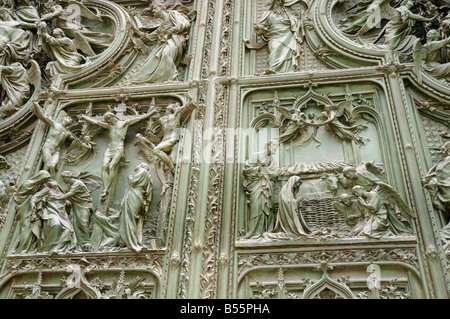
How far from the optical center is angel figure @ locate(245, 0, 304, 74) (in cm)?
914

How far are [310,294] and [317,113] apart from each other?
10.6 ft

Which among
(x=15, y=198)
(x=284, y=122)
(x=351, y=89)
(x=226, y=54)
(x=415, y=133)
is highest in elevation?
(x=226, y=54)

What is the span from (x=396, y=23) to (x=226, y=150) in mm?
4005

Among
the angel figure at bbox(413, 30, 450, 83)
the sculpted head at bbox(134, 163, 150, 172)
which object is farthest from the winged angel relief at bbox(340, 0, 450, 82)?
the sculpted head at bbox(134, 163, 150, 172)

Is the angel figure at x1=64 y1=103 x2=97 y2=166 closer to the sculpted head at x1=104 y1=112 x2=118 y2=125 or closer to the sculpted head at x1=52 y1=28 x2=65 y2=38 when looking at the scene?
the sculpted head at x1=104 y1=112 x2=118 y2=125

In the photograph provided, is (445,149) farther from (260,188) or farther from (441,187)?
(260,188)

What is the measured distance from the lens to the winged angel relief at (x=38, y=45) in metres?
9.78

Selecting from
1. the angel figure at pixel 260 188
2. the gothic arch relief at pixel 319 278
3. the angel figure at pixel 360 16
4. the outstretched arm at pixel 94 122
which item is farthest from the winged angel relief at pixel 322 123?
the outstretched arm at pixel 94 122

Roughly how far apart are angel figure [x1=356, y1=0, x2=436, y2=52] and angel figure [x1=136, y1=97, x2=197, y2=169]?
3.56 metres

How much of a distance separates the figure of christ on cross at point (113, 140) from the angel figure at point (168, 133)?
0.33 meters

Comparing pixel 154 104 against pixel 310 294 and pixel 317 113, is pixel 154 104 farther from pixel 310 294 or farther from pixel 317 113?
pixel 310 294

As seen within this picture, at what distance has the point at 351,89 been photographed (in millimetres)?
8602

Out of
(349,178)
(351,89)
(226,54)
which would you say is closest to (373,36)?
(351,89)

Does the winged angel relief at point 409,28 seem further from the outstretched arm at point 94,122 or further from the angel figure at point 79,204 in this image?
the angel figure at point 79,204
